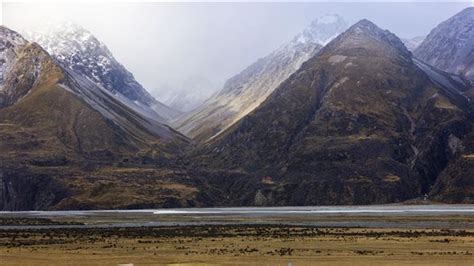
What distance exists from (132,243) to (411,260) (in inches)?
1399

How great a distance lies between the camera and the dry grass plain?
67125 mm

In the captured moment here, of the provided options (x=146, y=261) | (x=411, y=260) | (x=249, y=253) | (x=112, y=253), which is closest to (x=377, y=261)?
(x=411, y=260)

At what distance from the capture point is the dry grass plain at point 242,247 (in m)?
67.1

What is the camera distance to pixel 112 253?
7456 centimetres

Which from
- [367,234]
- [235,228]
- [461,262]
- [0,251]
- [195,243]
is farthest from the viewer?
[235,228]

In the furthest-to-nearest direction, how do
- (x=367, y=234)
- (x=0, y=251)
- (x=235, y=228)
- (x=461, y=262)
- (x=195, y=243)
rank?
1. (x=235, y=228)
2. (x=367, y=234)
3. (x=195, y=243)
4. (x=0, y=251)
5. (x=461, y=262)

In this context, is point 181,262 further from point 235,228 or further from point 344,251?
point 235,228

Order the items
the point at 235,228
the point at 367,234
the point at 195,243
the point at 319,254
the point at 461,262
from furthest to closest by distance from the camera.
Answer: the point at 235,228
the point at 367,234
the point at 195,243
the point at 319,254
the point at 461,262

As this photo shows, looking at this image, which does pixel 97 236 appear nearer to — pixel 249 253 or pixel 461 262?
pixel 249 253

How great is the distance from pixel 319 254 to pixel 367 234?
2470cm

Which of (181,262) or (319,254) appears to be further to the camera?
(319,254)

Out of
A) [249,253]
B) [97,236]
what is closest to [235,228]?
[97,236]

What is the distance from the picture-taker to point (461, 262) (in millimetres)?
63562

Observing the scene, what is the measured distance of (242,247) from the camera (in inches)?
3150
